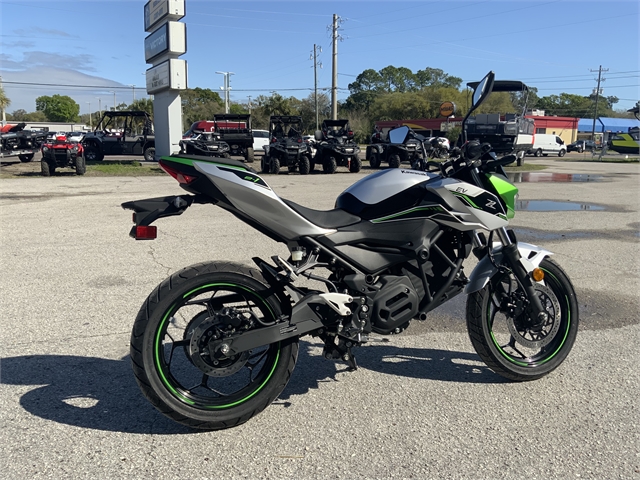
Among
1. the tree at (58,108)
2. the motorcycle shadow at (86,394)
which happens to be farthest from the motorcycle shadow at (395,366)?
the tree at (58,108)

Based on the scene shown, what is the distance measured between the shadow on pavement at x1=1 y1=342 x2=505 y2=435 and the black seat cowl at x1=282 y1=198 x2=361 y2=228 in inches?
42.6

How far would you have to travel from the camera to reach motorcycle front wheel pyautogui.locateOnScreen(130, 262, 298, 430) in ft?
9.24

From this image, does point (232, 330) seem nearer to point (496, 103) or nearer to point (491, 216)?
point (491, 216)

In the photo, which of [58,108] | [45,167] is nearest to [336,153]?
[45,167]

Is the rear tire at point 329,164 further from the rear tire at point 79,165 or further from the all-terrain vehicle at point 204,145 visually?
the rear tire at point 79,165

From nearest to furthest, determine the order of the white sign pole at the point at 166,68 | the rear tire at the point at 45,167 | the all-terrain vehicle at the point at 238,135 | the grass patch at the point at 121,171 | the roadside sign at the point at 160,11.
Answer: the rear tire at the point at 45,167, the grass patch at the point at 121,171, the roadside sign at the point at 160,11, the white sign pole at the point at 166,68, the all-terrain vehicle at the point at 238,135

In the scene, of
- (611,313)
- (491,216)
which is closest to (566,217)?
(611,313)

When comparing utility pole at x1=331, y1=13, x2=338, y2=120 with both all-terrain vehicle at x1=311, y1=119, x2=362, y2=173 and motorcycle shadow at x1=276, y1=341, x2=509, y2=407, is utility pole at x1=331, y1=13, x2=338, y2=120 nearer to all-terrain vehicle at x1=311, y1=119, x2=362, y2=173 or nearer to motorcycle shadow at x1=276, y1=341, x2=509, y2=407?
all-terrain vehicle at x1=311, y1=119, x2=362, y2=173

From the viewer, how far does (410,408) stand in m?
3.23

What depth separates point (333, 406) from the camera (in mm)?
3238

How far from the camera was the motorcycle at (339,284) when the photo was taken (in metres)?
2.89

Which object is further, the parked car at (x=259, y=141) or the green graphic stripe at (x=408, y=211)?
the parked car at (x=259, y=141)

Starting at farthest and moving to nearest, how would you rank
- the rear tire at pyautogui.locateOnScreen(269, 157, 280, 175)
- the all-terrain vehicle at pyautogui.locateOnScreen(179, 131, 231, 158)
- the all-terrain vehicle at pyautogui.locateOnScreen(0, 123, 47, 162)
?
1. the all-terrain vehicle at pyautogui.locateOnScreen(0, 123, 47, 162)
2. the all-terrain vehicle at pyautogui.locateOnScreen(179, 131, 231, 158)
3. the rear tire at pyautogui.locateOnScreen(269, 157, 280, 175)

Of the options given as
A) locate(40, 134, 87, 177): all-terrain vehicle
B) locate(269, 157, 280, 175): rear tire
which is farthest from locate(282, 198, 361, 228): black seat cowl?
locate(269, 157, 280, 175): rear tire
